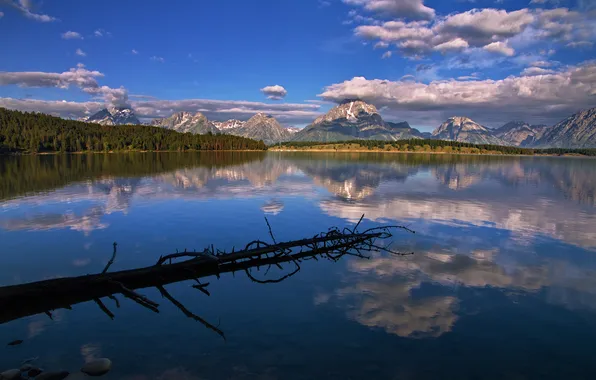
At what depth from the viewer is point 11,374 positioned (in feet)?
37.2

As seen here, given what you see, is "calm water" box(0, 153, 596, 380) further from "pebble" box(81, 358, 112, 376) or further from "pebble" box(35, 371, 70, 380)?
"pebble" box(35, 371, 70, 380)

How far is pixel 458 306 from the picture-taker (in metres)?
17.6

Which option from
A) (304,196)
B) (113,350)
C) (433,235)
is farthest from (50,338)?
(304,196)

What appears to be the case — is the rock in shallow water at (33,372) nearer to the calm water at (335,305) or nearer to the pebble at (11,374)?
the pebble at (11,374)

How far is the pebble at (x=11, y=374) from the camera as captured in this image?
1120 centimetres

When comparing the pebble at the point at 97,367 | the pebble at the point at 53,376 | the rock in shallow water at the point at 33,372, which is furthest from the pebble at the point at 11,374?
the pebble at the point at 97,367

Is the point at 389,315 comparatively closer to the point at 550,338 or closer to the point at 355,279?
the point at 355,279

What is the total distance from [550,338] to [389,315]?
6.76m

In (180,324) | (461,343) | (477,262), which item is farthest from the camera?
(477,262)

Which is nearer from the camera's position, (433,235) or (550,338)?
(550,338)

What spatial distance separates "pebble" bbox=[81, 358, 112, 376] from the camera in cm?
1193

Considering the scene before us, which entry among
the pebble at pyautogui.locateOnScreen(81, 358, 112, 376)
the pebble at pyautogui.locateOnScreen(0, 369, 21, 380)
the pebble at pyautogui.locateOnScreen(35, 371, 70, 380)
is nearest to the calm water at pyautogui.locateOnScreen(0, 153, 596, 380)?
the pebble at pyautogui.locateOnScreen(81, 358, 112, 376)

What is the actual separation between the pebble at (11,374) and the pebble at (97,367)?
186cm

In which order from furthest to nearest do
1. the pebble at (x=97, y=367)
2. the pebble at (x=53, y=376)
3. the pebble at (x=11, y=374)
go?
1. the pebble at (x=97, y=367)
2. the pebble at (x=53, y=376)
3. the pebble at (x=11, y=374)
